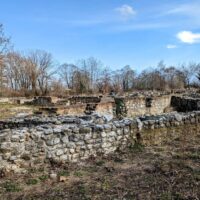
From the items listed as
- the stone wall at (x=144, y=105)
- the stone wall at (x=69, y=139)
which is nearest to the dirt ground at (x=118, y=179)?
the stone wall at (x=69, y=139)

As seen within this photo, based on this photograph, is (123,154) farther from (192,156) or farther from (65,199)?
(65,199)

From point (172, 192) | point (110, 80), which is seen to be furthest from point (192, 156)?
point (110, 80)

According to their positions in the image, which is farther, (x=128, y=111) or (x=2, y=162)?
(x=128, y=111)

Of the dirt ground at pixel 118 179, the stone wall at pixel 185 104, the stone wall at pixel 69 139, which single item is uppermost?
the stone wall at pixel 185 104

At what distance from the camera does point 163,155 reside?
8.80 metres

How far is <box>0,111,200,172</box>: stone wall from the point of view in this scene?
753cm

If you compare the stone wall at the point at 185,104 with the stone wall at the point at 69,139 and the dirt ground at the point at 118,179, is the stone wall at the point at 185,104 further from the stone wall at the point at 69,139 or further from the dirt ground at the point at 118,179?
the dirt ground at the point at 118,179

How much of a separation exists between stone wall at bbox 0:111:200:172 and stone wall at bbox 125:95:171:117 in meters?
10.7

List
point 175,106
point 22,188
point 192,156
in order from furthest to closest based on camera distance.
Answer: point 175,106 → point 192,156 → point 22,188

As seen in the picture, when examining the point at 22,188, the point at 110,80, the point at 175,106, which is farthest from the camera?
the point at 110,80

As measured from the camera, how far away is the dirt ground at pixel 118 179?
6.27 meters

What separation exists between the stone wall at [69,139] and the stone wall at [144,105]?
10.7m

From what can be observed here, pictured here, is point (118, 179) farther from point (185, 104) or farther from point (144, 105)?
point (144, 105)

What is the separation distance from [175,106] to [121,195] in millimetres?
17670
